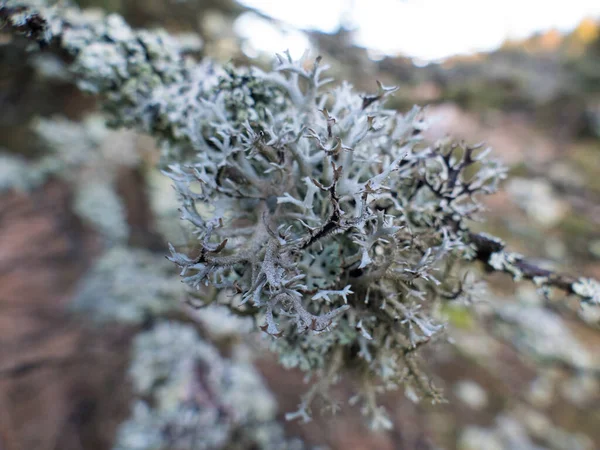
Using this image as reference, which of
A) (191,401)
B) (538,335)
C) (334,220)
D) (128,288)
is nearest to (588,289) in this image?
(334,220)

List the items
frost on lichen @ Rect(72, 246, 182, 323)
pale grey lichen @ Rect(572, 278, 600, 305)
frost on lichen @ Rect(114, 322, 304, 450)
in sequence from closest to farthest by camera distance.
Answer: pale grey lichen @ Rect(572, 278, 600, 305) → frost on lichen @ Rect(114, 322, 304, 450) → frost on lichen @ Rect(72, 246, 182, 323)

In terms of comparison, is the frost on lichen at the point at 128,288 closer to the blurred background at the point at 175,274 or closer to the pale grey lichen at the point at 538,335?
the blurred background at the point at 175,274

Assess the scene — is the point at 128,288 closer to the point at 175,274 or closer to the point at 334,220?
the point at 175,274

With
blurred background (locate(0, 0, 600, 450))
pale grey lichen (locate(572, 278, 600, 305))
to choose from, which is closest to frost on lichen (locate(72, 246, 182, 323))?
blurred background (locate(0, 0, 600, 450))

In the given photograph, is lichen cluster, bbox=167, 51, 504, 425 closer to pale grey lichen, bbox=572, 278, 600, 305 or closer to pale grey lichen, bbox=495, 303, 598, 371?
pale grey lichen, bbox=572, 278, 600, 305

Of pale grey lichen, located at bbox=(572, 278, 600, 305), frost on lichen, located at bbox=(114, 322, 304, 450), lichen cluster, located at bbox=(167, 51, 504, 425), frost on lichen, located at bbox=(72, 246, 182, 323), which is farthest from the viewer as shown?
frost on lichen, located at bbox=(72, 246, 182, 323)

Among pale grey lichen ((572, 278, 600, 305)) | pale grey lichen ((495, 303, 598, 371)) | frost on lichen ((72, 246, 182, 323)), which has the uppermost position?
pale grey lichen ((572, 278, 600, 305))

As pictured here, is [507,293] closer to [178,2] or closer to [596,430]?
[596,430]

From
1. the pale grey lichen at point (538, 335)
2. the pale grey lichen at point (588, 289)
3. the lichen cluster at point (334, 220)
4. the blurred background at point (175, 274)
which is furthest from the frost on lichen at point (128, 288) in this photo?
the pale grey lichen at point (538, 335)

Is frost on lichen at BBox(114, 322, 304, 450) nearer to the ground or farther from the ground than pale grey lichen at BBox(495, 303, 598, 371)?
nearer to the ground
